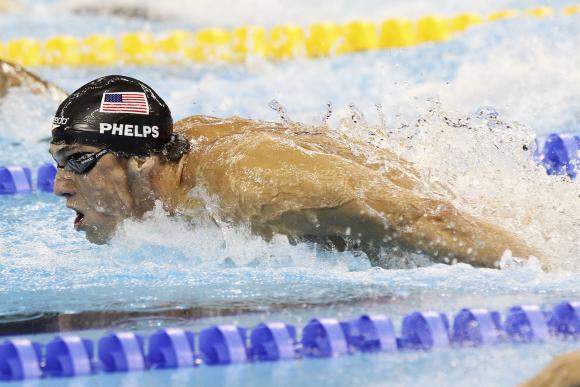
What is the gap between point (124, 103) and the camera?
3.29m

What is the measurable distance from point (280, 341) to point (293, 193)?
0.54 meters

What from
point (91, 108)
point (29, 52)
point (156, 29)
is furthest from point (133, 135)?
point (156, 29)

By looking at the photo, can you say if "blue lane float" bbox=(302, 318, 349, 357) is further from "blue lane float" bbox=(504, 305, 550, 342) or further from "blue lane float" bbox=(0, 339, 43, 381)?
"blue lane float" bbox=(0, 339, 43, 381)

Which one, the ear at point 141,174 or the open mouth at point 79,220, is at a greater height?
the ear at point 141,174

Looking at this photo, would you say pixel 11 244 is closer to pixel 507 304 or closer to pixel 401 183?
pixel 401 183

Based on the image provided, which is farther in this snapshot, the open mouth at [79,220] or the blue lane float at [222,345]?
the open mouth at [79,220]

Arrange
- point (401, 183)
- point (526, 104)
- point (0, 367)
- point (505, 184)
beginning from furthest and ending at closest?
point (526, 104), point (505, 184), point (401, 183), point (0, 367)

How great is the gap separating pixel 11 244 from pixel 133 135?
95cm

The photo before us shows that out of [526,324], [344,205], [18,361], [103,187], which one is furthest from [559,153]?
[18,361]

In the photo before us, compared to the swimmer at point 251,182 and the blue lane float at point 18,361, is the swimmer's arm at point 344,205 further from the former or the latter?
the blue lane float at point 18,361

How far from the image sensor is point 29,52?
331 inches

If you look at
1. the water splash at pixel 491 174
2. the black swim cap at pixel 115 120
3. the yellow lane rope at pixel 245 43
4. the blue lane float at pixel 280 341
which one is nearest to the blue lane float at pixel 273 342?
the blue lane float at pixel 280 341

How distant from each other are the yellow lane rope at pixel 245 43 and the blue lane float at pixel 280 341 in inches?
213

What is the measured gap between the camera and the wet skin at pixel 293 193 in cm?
299
